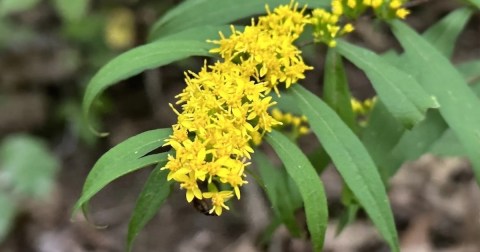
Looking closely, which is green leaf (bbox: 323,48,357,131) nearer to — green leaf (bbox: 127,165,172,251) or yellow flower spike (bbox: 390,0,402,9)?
yellow flower spike (bbox: 390,0,402,9)

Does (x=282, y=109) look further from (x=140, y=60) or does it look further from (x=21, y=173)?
(x=21, y=173)

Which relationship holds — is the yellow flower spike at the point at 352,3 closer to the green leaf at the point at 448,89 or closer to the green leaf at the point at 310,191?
the green leaf at the point at 448,89

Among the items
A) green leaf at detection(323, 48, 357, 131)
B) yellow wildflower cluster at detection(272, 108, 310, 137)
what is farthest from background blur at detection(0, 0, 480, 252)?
green leaf at detection(323, 48, 357, 131)

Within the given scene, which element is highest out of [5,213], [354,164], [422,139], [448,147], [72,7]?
[72,7]

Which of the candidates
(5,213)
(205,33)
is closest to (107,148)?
(5,213)

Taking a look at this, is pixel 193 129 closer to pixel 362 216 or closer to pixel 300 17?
pixel 300 17

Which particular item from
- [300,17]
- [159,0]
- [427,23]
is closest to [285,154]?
[300,17]

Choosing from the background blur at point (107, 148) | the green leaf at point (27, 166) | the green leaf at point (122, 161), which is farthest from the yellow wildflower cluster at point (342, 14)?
the green leaf at point (27, 166)
